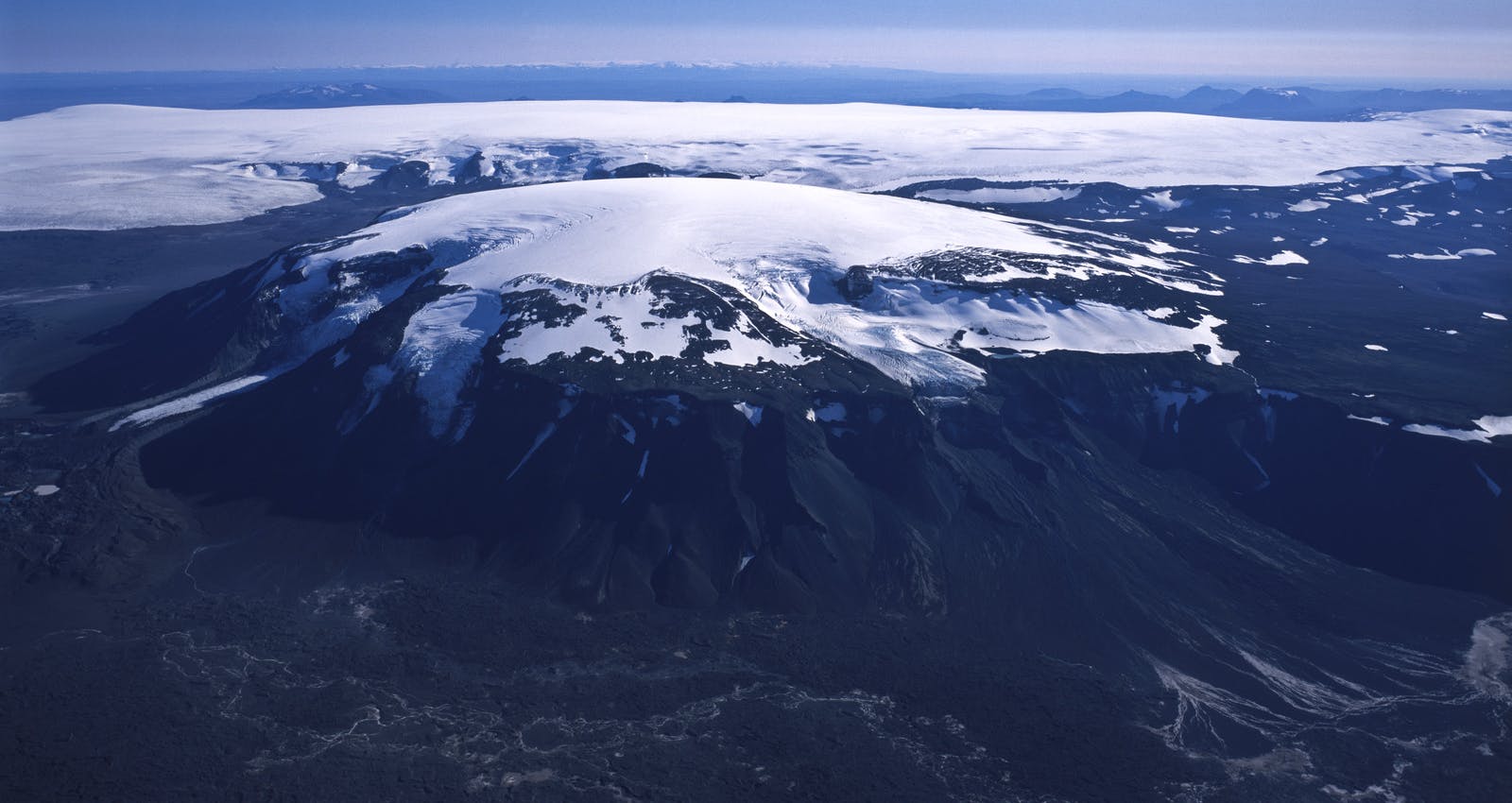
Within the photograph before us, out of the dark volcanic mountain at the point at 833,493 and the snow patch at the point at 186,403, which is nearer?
the dark volcanic mountain at the point at 833,493

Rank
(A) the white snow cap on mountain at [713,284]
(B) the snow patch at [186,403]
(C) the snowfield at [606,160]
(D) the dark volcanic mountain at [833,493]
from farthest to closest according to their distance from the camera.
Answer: (C) the snowfield at [606,160] < (B) the snow patch at [186,403] < (A) the white snow cap on mountain at [713,284] < (D) the dark volcanic mountain at [833,493]

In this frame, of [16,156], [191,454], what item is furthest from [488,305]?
[16,156]

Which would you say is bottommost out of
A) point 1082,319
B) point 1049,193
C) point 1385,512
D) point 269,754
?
point 269,754

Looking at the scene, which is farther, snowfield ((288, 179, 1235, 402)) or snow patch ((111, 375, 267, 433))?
snow patch ((111, 375, 267, 433))

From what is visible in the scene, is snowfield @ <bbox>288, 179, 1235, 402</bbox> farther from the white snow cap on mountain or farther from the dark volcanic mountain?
the dark volcanic mountain

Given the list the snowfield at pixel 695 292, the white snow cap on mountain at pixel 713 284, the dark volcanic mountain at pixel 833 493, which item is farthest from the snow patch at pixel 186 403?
the white snow cap on mountain at pixel 713 284

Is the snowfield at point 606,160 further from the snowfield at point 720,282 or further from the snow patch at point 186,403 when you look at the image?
the snow patch at point 186,403

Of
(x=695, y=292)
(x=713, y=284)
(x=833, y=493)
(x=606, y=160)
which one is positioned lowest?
(x=833, y=493)

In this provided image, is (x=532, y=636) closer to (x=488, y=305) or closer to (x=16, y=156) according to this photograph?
(x=488, y=305)

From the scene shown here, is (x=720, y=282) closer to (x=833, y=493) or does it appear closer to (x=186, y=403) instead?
(x=833, y=493)

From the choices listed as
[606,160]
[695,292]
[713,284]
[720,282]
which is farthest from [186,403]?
[606,160]

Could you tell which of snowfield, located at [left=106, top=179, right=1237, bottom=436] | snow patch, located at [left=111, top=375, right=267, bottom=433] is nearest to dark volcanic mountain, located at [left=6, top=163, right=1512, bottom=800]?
snowfield, located at [left=106, top=179, right=1237, bottom=436]
